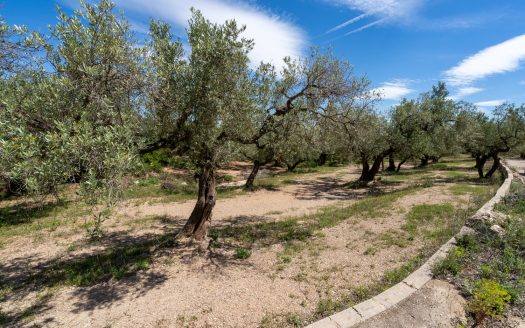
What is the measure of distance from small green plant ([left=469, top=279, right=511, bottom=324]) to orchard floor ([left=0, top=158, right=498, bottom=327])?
1.80 meters

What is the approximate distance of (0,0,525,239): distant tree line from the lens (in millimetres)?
5000

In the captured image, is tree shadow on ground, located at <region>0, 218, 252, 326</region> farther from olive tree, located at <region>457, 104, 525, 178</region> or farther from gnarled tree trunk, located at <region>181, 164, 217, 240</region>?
olive tree, located at <region>457, 104, 525, 178</region>

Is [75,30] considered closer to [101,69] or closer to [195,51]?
[101,69]

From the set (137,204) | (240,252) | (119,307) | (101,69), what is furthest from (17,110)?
(137,204)

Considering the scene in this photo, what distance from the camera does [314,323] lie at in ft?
17.2

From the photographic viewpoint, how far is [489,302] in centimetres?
510

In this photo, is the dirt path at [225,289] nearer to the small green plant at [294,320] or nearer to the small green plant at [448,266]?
the small green plant at [294,320]

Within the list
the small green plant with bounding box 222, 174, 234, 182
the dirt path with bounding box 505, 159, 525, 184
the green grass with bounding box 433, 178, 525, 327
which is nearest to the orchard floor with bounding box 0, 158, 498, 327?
the green grass with bounding box 433, 178, 525, 327

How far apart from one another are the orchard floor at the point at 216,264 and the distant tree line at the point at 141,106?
83.9 inches

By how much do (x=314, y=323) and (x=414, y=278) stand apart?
286 cm

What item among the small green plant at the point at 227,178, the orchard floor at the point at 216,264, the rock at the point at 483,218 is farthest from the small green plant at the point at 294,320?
the small green plant at the point at 227,178

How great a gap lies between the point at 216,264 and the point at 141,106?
16.1 ft

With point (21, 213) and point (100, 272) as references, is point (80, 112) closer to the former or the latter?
point (100, 272)

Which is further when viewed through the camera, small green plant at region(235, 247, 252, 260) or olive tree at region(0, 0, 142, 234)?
small green plant at region(235, 247, 252, 260)
